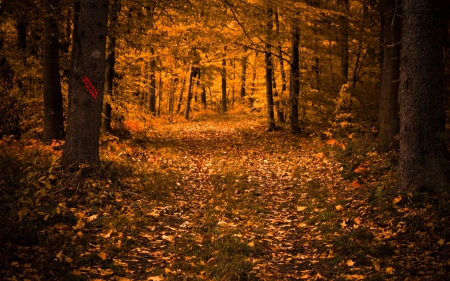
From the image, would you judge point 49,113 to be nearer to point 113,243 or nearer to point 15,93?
point 15,93

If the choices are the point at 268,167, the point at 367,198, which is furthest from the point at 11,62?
the point at 367,198

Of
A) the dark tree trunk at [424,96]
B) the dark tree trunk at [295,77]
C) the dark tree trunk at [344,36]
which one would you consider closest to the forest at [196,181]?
the dark tree trunk at [424,96]

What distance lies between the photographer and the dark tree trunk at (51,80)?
10.9m

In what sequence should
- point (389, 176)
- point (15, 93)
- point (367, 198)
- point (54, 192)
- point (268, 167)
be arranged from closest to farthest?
1. point (54, 192)
2. point (367, 198)
3. point (389, 176)
4. point (15, 93)
5. point (268, 167)

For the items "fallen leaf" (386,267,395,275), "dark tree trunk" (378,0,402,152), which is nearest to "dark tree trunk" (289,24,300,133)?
"dark tree trunk" (378,0,402,152)

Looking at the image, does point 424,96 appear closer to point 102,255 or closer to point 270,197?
point 270,197

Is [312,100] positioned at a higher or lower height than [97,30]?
lower

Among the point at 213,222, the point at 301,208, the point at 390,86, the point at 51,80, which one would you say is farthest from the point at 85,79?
the point at 390,86

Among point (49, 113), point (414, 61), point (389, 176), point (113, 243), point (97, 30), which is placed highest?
point (97, 30)

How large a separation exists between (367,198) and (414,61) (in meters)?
2.84

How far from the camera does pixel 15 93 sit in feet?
36.6

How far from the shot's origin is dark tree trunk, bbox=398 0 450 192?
21.8 feet

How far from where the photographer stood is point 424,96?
6.73 m

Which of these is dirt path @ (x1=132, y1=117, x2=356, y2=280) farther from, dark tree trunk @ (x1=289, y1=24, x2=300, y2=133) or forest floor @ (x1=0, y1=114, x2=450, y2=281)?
dark tree trunk @ (x1=289, y1=24, x2=300, y2=133)
